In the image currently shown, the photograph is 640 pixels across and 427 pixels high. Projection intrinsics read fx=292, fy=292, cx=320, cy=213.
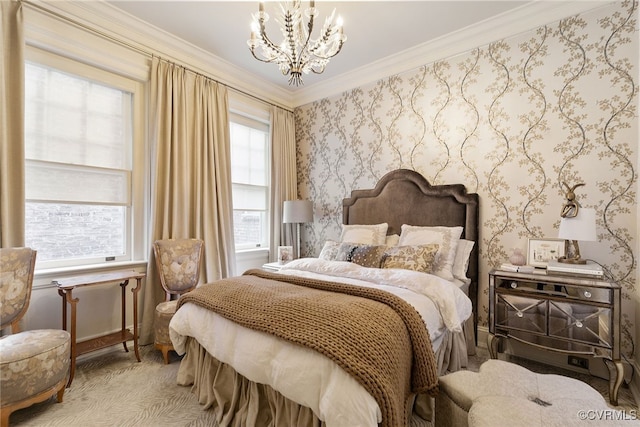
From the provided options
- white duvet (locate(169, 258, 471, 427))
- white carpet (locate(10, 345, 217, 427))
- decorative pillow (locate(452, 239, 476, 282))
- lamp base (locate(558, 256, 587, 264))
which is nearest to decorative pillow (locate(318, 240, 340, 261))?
white duvet (locate(169, 258, 471, 427))

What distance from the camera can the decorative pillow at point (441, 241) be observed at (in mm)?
2572

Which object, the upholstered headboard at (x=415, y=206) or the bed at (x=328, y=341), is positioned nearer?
the bed at (x=328, y=341)

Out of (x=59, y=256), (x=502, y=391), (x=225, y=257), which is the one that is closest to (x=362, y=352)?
(x=502, y=391)

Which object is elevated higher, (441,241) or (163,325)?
(441,241)

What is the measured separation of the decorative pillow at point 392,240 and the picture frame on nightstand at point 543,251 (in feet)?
3.72

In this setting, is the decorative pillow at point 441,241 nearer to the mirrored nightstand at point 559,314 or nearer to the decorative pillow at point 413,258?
the decorative pillow at point 413,258

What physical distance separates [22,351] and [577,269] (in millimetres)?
3502

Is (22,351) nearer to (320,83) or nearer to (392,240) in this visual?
(392,240)

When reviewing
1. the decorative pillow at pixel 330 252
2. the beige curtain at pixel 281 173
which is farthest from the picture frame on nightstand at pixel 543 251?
the beige curtain at pixel 281 173

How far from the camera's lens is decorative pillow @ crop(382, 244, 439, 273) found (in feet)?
7.88

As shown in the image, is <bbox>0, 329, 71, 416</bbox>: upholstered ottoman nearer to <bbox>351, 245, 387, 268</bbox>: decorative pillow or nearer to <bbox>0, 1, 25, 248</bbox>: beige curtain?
<bbox>0, 1, 25, 248</bbox>: beige curtain

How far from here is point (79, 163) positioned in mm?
2586

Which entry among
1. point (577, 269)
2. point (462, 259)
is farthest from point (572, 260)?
point (462, 259)

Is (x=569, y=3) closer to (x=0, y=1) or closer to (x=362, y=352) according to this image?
(x=362, y=352)
